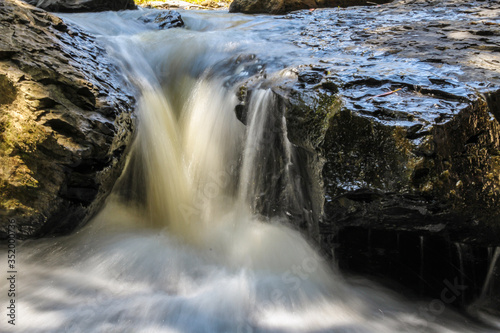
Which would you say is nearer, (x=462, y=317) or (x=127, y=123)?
(x=462, y=317)

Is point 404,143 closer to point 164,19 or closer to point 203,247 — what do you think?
point 203,247

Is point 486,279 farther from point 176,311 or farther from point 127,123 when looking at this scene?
point 127,123

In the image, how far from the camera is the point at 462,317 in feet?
8.43

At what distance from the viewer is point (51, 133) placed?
107 inches

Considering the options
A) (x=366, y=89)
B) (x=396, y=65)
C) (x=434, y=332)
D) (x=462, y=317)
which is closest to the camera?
(x=434, y=332)

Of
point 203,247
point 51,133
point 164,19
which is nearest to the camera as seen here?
point 51,133

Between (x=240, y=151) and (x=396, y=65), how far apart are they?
175cm

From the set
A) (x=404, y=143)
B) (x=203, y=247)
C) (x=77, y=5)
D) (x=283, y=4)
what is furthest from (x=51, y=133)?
(x=283, y=4)

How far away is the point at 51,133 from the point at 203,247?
1.60 m

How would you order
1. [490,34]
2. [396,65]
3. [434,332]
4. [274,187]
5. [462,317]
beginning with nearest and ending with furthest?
[434,332]
[462,317]
[274,187]
[396,65]
[490,34]

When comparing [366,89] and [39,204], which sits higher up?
[366,89]

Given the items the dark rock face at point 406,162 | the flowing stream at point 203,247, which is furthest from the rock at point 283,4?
the dark rock face at point 406,162

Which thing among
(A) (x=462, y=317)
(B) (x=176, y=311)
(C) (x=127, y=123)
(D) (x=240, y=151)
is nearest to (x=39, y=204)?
(C) (x=127, y=123)

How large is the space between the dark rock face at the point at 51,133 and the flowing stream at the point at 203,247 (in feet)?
0.95
